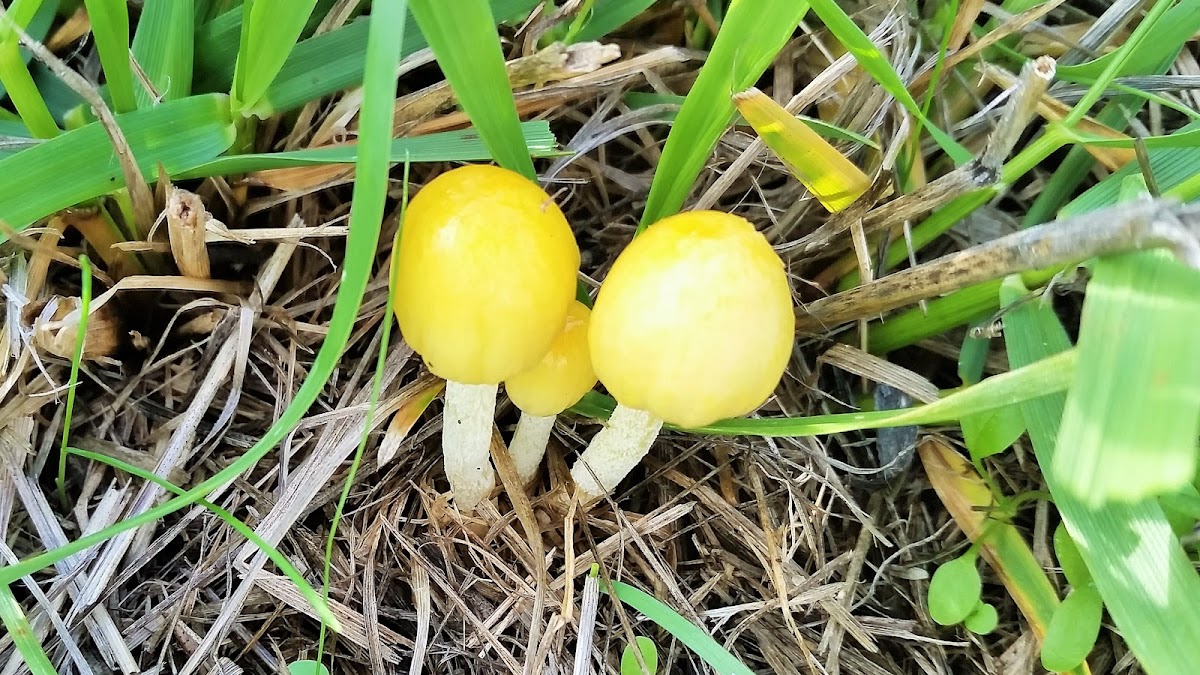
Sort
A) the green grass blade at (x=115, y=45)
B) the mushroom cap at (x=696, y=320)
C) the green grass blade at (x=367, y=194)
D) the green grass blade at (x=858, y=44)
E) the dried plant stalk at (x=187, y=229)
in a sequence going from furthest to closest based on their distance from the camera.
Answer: the dried plant stalk at (x=187, y=229) → the green grass blade at (x=115, y=45) → the green grass blade at (x=858, y=44) → the mushroom cap at (x=696, y=320) → the green grass blade at (x=367, y=194)

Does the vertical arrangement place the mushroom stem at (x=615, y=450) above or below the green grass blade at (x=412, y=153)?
below

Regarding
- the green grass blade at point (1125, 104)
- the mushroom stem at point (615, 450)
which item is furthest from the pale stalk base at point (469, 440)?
the green grass blade at point (1125, 104)

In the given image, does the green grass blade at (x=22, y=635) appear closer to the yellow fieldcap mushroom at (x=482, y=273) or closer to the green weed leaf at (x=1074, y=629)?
the yellow fieldcap mushroom at (x=482, y=273)

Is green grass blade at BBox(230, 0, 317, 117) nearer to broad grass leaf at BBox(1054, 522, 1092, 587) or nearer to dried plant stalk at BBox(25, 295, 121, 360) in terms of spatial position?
dried plant stalk at BBox(25, 295, 121, 360)

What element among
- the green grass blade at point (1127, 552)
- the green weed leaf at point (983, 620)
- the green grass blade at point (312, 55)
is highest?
the green grass blade at point (312, 55)

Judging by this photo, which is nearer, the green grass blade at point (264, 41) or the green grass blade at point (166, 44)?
→ the green grass blade at point (264, 41)

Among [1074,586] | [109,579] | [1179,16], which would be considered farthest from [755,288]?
[109,579]

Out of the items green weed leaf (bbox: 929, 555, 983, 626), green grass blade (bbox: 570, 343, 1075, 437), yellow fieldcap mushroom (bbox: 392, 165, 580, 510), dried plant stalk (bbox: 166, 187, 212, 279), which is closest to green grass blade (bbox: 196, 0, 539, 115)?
dried plant stalk (bbox: 166, 187, 212, 279)
